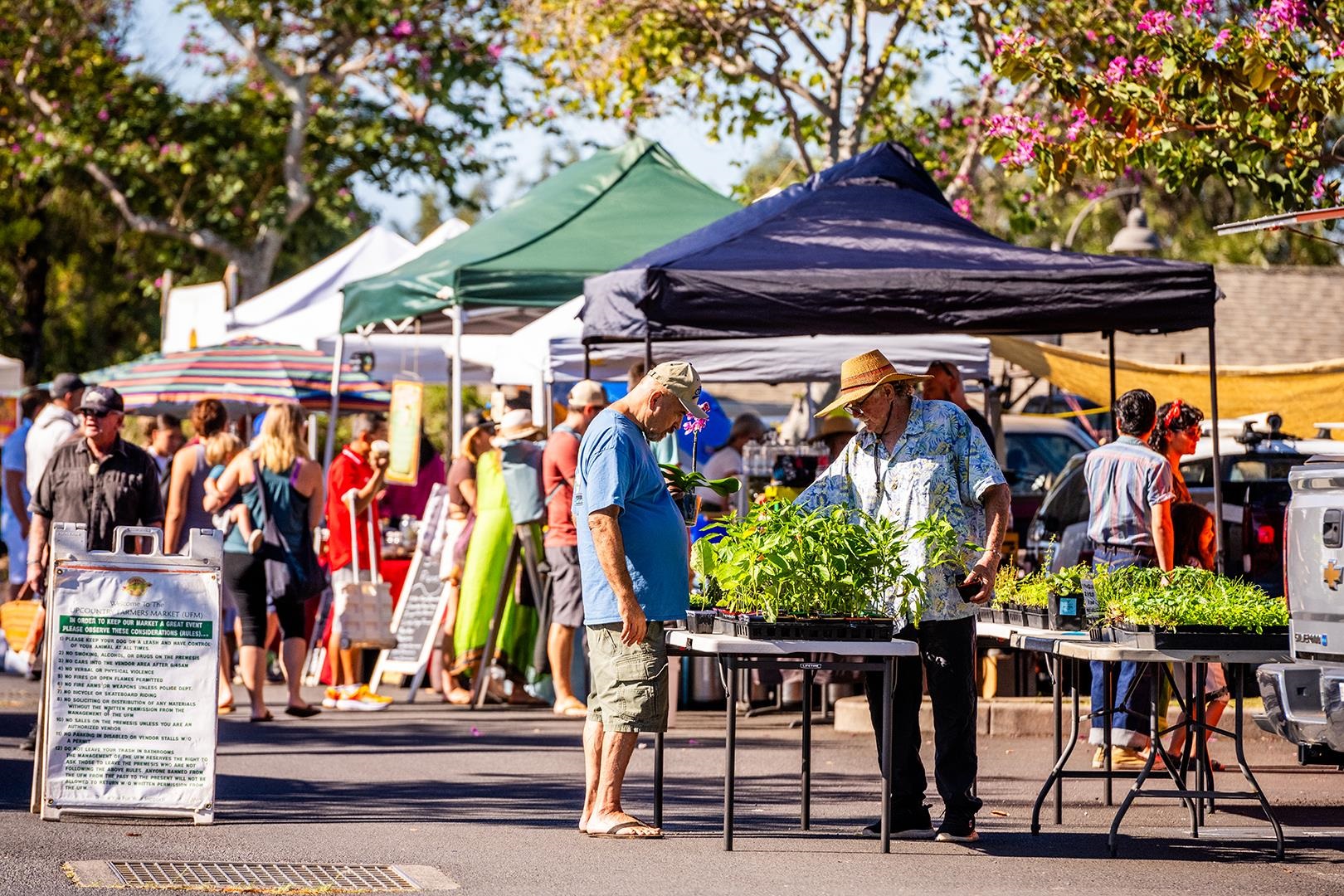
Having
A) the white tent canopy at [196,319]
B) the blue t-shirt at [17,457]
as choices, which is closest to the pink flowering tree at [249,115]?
the white tent canopy at [196,319]

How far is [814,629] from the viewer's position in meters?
7.56

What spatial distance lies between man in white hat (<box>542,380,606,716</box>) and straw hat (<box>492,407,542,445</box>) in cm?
42

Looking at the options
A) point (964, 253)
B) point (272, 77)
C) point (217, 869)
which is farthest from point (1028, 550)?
point (272, 77)

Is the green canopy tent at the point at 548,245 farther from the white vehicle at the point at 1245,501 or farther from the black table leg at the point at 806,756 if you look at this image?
the black table leg at the point at 806,756

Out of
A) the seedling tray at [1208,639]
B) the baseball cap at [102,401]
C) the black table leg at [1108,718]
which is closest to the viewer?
the seedling tray at [1208,639]

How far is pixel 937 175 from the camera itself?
22516mm

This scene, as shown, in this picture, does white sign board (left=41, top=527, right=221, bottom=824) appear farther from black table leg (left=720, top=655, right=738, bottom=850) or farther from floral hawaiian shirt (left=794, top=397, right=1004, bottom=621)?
floral hawaiian shirt (left=794, top=397, right=1004, bottom=621)

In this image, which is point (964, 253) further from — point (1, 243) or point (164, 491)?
point (1, 243)

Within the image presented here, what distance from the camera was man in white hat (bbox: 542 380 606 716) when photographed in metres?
12.4

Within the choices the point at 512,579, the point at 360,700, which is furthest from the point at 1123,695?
the point at 360,700

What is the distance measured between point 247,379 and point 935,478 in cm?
1177

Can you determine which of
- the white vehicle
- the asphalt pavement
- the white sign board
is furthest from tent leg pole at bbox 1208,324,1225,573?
the white sign board

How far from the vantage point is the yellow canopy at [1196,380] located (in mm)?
18062

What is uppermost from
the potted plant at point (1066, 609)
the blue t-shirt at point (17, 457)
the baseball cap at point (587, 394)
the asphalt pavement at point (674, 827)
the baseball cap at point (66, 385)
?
the baseball cap at point (66, 385)
